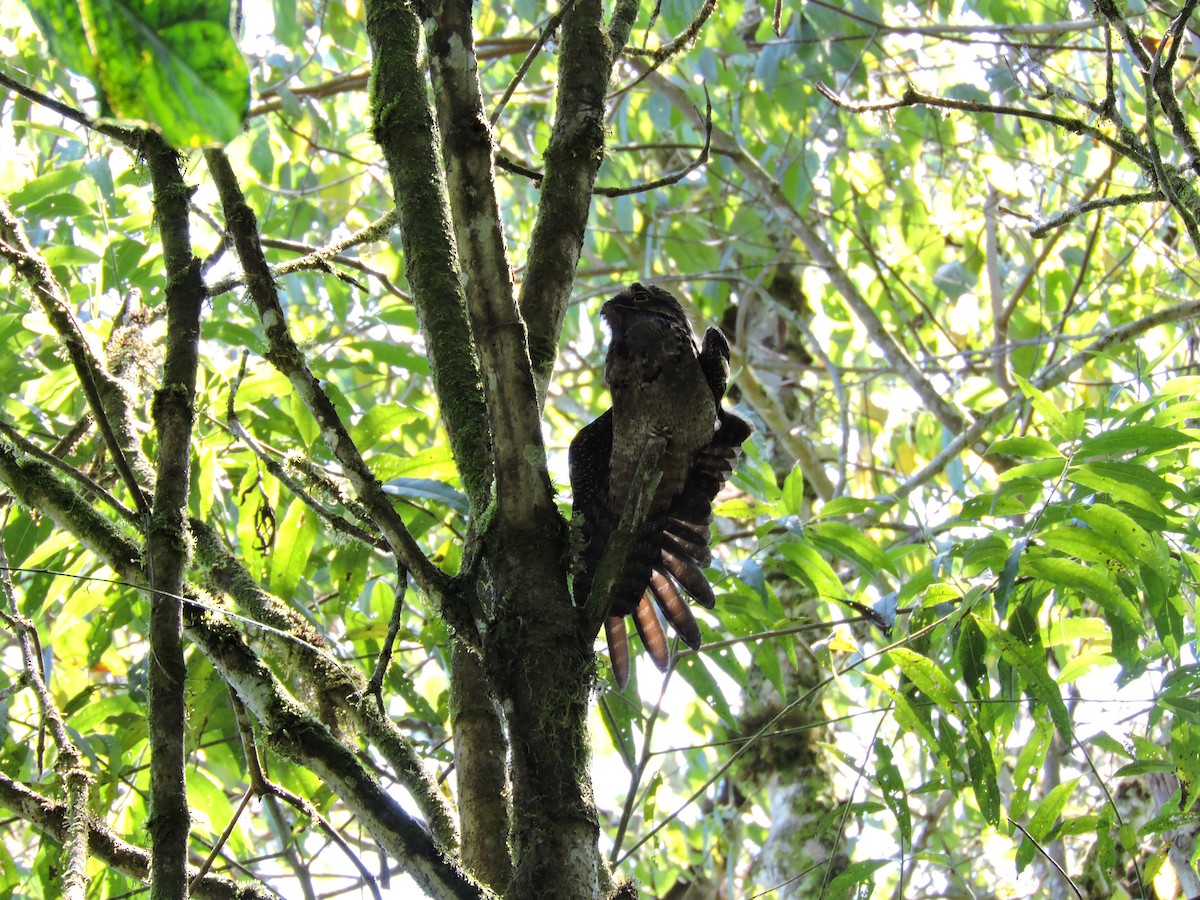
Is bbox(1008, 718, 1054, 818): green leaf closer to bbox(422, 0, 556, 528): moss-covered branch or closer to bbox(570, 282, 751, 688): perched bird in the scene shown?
bbox(570, 282, 751, 688): perched bird

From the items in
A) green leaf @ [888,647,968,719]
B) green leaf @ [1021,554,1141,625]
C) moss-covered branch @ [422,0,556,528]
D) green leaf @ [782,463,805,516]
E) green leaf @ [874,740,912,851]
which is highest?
green leaf @ [782,463,805,516]

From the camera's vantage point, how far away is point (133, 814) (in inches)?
102

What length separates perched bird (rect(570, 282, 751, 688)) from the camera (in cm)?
181

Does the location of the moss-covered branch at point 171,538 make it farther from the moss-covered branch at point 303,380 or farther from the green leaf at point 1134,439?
the green leaf at point 1134,439

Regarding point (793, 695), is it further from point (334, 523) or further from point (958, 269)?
point (334, 523)

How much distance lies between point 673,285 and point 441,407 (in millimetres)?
3866

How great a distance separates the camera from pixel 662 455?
5.85 ft

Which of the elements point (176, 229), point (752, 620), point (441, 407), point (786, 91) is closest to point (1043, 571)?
point (752, 620)

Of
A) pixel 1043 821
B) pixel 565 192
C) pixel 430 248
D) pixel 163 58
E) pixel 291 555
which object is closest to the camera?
pixel 163 58

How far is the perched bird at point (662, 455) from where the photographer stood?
1814 mm

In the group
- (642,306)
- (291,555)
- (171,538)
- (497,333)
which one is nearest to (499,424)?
(497,333)

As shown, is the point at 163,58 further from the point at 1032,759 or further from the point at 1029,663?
the point at 1032,759

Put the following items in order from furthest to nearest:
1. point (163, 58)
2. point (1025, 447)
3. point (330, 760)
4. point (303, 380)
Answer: point (1025, 447)
point (303, 380)
point (330, 760)
point (163, 58)

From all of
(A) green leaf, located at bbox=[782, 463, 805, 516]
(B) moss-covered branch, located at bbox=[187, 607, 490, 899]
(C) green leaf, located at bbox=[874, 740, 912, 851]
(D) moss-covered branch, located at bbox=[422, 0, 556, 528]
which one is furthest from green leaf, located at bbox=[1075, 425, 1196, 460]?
(B) moss-covered branch, located at bbox=[187, 607, 490, 899]
